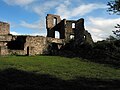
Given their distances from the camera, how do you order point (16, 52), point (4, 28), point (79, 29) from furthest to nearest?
1. point (79, 29)
2. point (4, 28)
3. point (16, 52)

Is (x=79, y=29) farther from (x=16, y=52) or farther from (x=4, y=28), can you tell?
(x=16, y=52)

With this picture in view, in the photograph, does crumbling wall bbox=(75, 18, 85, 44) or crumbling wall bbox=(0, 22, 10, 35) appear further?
crumbling wall bbox=(75, 18, 85, 44)

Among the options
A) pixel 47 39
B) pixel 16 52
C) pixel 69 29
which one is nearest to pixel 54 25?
pixel 69 29

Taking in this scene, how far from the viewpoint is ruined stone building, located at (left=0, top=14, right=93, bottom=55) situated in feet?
150

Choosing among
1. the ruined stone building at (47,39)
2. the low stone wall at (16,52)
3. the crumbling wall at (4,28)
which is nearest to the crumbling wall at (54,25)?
the ruined stone building at (47,39)

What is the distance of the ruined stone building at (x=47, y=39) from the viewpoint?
150ft

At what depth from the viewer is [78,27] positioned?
189ft

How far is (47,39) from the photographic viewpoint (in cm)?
5003

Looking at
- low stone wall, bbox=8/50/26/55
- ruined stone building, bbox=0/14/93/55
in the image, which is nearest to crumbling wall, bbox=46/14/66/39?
ruined stone building, bbox=0/14/93/55

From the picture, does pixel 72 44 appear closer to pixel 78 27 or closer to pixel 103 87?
pixel 78 27

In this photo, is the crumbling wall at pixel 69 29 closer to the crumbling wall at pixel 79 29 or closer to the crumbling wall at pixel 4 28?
the crumbling wall at pixel 79 29

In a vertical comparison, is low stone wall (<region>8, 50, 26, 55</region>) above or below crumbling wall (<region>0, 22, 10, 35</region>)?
below

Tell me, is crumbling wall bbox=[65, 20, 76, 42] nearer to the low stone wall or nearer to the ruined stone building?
the ruined stone building

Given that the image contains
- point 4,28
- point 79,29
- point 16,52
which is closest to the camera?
point 16,52
